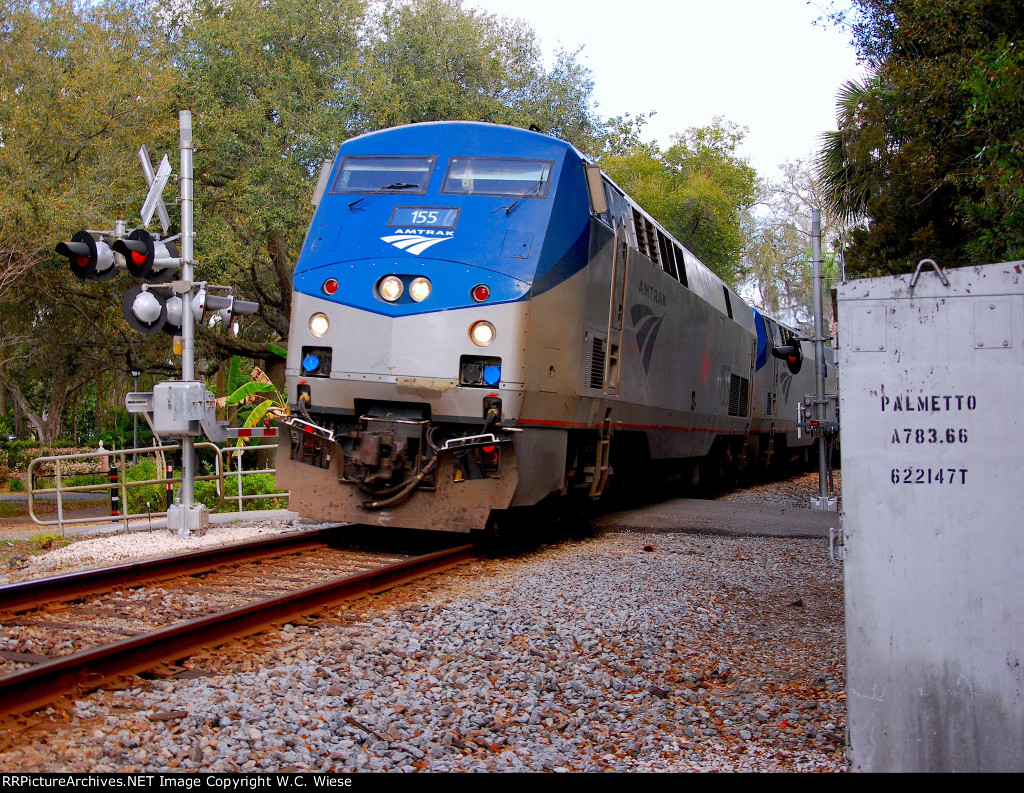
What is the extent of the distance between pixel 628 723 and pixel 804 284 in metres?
65.8

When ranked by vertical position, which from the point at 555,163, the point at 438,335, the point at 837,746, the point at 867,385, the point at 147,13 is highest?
the point at 147,13

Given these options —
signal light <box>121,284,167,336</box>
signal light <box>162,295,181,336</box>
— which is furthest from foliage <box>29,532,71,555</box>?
signal light <box>162,295,181,336</box>

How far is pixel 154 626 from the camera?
5816 mm

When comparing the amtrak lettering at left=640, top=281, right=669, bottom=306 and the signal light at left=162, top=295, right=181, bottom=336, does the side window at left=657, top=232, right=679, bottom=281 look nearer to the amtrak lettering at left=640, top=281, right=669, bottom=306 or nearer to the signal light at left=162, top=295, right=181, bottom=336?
the amtrak lettering at left=640, top=281, right=669, bottom=306

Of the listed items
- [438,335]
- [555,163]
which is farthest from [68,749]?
[555,163]

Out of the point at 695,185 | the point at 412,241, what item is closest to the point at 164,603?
the point at 412,241

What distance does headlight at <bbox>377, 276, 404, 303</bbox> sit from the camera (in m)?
8.20

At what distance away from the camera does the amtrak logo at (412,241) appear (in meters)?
8.28

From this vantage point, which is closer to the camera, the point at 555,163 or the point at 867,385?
the point at 867,385

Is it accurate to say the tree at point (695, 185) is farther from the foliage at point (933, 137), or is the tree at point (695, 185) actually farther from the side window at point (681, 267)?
the side window at point (681, 267)

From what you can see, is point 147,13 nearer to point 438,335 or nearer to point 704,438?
point 704,438

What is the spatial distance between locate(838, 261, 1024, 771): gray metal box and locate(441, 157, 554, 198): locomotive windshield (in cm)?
548

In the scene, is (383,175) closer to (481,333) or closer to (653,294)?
(481,333)

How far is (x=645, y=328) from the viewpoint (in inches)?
440
